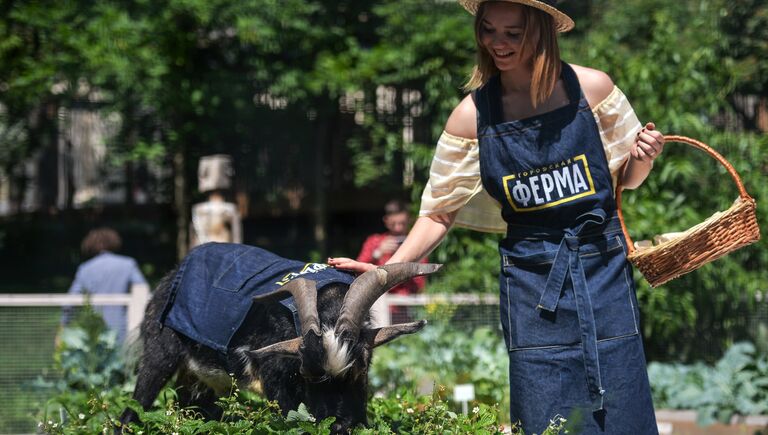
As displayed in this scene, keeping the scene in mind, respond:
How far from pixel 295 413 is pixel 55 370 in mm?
4190

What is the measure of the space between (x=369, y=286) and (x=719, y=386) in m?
4.51

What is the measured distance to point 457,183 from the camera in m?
4.21

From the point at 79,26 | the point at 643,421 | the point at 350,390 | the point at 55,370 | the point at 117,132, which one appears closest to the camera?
Result: the point at 643,421

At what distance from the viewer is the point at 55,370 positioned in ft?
24.9

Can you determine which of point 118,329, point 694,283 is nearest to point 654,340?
point 694,283

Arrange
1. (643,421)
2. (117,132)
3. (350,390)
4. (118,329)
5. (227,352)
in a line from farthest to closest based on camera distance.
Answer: (117,132) < (118,329) < (227,352) < (350,390) < (643,421)

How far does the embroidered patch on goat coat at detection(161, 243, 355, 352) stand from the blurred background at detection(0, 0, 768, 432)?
12.3 ft

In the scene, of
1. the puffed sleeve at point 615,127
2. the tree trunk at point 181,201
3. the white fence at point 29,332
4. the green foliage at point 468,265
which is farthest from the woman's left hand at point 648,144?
the tree trunk at point 181,201

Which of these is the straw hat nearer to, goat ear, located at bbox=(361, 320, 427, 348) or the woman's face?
Answer: the woman's face

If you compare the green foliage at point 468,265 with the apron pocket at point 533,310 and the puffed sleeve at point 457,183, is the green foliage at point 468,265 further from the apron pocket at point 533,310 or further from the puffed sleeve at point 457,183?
the apron pocket at point 533,310

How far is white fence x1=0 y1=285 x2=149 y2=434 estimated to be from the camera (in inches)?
316

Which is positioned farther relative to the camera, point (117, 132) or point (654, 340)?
point (117, 132)

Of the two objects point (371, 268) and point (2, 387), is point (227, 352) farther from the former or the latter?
point (2, 387)

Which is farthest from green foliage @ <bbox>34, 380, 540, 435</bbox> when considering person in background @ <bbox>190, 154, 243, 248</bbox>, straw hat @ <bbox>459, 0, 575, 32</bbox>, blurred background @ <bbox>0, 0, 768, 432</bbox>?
person in background @ <bbox>190, 154, 243, 248</bbox>
